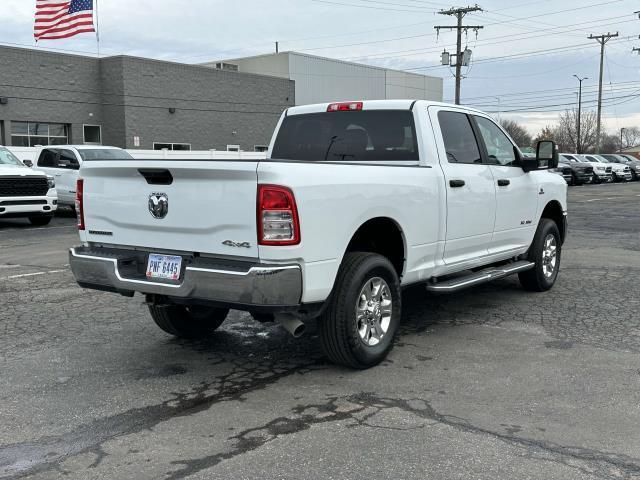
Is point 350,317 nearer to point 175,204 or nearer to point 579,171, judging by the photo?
point 175,204

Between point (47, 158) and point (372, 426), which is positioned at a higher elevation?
point (47, 158)

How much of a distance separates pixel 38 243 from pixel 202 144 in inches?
1175

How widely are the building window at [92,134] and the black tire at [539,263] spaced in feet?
109

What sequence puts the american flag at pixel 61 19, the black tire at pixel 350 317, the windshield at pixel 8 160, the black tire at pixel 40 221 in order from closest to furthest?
the black tire at pixel 350 317 → the windshield at pixel 8 160 → the black tire at pixel 40 221 → the american flag at pixel 61 19

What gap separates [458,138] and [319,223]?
243 cm

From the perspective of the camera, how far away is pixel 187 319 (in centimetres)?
588

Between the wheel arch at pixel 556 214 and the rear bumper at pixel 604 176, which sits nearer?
the wheel arch at pixel 556 214

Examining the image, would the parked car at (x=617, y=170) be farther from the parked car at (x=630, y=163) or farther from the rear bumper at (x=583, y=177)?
the rear bumper at (x=583, y=177)

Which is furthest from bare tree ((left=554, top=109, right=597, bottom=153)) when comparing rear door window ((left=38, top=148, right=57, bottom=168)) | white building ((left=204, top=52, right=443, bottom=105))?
rear door window ((left=38, top=148, right=57, bottom=168))

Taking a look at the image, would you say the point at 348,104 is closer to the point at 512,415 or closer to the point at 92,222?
the point at 92,222

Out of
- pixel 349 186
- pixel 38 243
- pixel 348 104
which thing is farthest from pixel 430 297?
pixel 38 243

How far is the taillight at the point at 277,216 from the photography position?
425 cm

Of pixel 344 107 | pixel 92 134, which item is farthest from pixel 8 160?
pixel 92 134

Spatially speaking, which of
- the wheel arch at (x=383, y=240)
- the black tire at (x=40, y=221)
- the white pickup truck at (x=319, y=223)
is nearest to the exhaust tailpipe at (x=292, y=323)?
the white pickup truck at (x=319, y=223)
